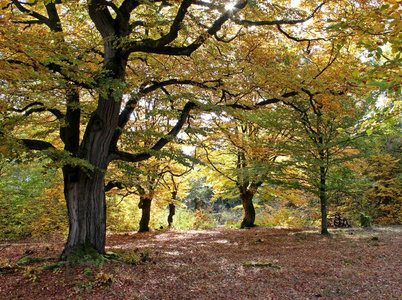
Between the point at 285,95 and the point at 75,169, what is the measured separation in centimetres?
575

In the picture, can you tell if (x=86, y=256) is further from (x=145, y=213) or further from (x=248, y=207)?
(x=248, y=207)

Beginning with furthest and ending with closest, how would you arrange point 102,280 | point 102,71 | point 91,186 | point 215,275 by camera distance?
1. point 91,186
2. point 215,275
3. point 102,71
4. point 102,280

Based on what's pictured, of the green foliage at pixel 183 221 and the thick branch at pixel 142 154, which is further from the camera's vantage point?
the green foliage at pixel 183 221

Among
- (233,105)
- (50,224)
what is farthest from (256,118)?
(50,224)

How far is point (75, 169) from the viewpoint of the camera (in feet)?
19.0

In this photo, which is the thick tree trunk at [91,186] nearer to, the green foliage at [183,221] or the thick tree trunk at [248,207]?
the thick tree trunk at [248,207]

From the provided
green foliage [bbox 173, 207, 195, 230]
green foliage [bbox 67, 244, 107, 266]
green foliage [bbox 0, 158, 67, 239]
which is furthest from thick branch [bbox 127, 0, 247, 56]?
green foliage [bbox 173, 207, 195, 230]

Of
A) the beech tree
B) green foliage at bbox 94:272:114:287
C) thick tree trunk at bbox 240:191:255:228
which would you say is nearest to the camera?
green foliage at bbox 94:272:114:287

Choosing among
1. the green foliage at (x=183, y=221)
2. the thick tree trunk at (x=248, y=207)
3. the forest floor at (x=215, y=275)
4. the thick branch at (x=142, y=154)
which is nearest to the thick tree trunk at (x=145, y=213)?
the green foliage at (x=183, y=221)

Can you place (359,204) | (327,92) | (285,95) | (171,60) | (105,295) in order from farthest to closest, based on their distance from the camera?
(359,204), (171,60), (285,95), (327,92), (105,295)

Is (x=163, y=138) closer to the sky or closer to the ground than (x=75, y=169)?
closer to the sky

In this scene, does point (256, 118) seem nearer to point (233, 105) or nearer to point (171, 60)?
point (233, 105)

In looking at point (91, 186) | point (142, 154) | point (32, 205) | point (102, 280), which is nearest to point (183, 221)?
point (32, 205)

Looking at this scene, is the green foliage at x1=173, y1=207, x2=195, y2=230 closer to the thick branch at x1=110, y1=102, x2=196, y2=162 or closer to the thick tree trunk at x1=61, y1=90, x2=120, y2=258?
the thick branch at x1=110, y1=102, x2=196, y2=162
